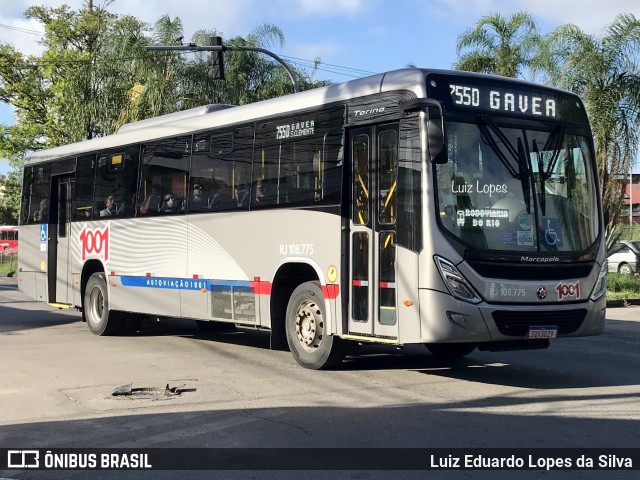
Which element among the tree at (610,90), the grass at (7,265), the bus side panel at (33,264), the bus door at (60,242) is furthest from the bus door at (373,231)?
the grass at (7,265)

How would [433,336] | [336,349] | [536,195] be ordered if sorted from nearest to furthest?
[433,336] → [536,195] → [336,349]

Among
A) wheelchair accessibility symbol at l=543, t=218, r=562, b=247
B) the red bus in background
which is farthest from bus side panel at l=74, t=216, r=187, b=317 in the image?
the red bus in background

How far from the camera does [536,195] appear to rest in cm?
998

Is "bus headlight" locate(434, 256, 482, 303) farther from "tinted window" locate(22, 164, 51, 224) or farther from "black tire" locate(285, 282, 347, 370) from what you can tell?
"tinted window" locate(22, 164, 51, 224)

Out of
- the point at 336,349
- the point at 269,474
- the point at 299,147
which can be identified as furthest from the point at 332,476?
the point at 299,147

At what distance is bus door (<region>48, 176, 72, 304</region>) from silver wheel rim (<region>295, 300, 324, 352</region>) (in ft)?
23.9

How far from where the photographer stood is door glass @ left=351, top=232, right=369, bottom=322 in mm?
10234

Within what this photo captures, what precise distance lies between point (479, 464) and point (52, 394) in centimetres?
512

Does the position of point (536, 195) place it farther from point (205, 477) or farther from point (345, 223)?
point (205, 477)

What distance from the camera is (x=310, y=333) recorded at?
11.1 meters

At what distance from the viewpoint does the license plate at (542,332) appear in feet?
31.5

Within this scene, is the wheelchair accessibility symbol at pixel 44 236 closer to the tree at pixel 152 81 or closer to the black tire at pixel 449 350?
the black tire at pixel 449 350

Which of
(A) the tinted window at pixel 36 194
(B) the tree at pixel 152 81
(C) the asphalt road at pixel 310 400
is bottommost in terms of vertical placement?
(C) the asphalt road at pixel 310 400

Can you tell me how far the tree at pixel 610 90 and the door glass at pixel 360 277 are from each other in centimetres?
1482
